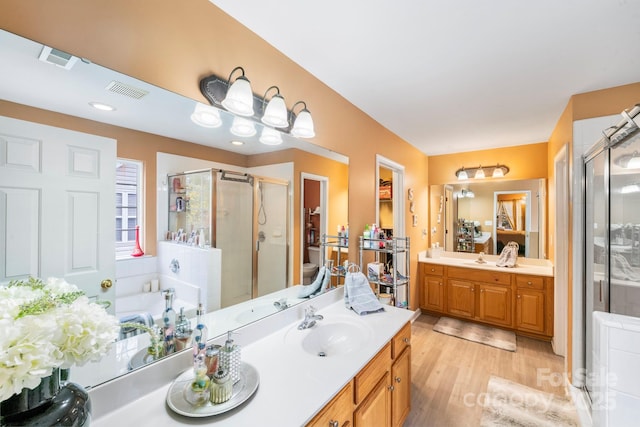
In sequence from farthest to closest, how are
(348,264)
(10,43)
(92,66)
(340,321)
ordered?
1. (348,264)
2. (340,321)
3. (92,66)
4. (10,43)

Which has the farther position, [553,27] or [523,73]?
[523,73]

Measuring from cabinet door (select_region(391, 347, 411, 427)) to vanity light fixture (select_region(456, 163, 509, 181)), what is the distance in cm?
301

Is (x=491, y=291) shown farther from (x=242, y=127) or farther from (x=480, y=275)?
(x=242, y=127)

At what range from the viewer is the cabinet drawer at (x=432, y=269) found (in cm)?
363

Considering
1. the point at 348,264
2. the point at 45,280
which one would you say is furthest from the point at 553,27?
the point at 45,280

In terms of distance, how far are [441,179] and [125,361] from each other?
4.24 metres

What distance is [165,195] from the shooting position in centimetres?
113

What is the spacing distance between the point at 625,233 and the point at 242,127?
2.62 meters

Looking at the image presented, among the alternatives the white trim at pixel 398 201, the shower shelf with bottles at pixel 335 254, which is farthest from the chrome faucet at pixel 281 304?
the white trim at pixel 398 201

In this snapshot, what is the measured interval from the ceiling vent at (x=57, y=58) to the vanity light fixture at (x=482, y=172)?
4208 mm

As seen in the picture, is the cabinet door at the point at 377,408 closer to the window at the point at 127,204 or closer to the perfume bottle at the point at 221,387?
the perfume bottle at the point at 221,387

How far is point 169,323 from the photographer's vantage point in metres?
1.10

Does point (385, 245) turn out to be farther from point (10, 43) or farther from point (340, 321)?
point (10, 43)

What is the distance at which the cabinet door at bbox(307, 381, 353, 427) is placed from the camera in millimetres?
942
